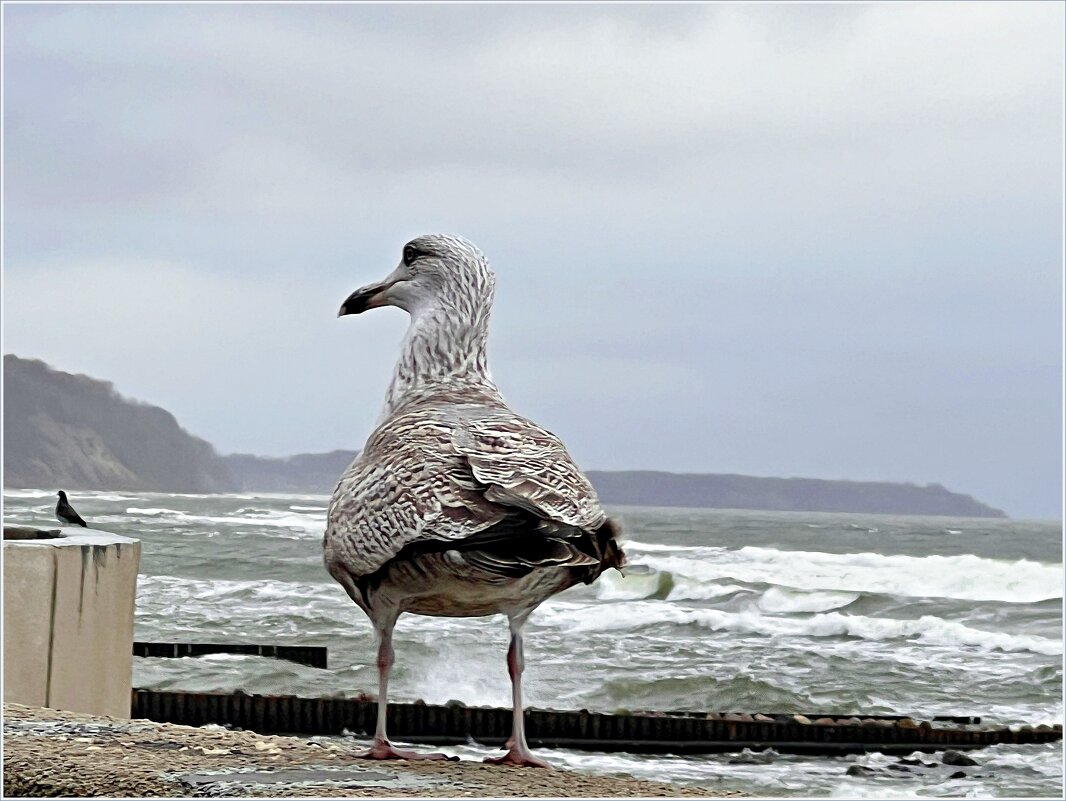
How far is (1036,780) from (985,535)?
189 ft

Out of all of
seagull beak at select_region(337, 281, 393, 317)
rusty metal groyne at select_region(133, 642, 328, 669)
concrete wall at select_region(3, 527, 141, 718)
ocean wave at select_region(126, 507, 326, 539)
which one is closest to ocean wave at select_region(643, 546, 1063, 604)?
ocean wave at select_region(126, 507, 326, 539)

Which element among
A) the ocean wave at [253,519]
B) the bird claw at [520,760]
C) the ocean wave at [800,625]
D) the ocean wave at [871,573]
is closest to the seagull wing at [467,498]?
the bird claw at [520,760]

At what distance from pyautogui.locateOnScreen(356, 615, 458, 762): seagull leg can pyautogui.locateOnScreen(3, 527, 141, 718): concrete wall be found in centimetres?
238

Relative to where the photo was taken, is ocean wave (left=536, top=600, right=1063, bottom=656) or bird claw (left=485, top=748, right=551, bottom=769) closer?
bird claw (left=485, top=748, right=551, bottom=769)

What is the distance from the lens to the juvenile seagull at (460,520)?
5055 mm

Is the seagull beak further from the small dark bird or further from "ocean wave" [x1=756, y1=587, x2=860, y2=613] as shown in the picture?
"ocean wave" [x1=756, y1=587, x2=860, y2=613]

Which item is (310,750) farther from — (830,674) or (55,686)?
(830,674)

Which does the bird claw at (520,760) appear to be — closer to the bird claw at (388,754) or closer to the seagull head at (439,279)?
the bird claw at (388,754)

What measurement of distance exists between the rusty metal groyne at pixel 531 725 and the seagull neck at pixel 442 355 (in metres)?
7.01

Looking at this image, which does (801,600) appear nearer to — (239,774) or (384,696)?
(384,696)

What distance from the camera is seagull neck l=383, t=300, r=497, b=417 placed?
6426mm

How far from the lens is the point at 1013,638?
2564cm

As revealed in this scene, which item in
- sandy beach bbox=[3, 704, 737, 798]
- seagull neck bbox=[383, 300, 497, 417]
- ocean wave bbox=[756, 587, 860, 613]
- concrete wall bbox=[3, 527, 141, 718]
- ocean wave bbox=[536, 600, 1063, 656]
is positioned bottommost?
ocean wave bbox=[536, 600, 1063, 656]

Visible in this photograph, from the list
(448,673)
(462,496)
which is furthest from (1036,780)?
(462,496)
